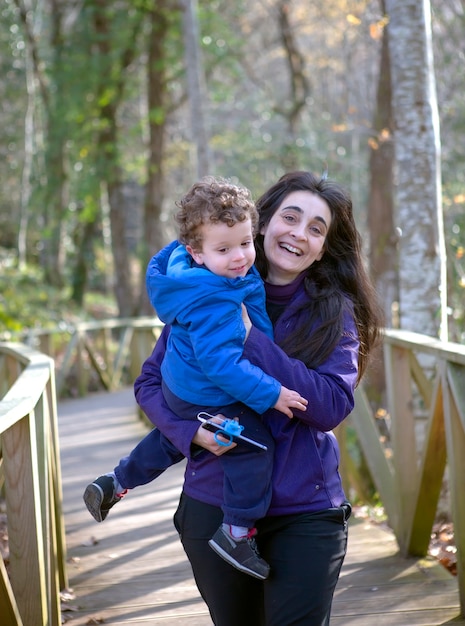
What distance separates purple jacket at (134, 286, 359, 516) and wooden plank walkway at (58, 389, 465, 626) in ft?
5.13

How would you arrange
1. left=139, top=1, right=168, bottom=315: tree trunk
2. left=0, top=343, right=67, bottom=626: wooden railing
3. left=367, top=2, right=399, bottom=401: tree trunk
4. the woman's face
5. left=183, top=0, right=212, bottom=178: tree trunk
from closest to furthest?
the woman's face
left=0, top=343, right=67, bottom=626: wooden railing
left=367, top=2, right=399, bottom=401: tree trunk
left=183, top=0, right=212, bottom=178: tree trunk
left=139, top=1, right=168, bottom=315: tree trunk

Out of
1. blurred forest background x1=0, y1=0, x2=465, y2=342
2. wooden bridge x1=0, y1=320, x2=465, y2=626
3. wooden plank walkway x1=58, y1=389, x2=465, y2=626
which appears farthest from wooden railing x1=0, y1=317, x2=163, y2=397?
wooden bridge x1=0, y1=320, x2=465, y2=626

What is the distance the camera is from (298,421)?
8.89ft

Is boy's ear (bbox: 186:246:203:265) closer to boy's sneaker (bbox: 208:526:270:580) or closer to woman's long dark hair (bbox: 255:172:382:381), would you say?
woman's long dark hair (bbox: 255:172:382:381)

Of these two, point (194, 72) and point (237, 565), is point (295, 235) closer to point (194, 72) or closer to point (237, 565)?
point (237, 565)

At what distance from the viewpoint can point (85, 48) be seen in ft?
64.2

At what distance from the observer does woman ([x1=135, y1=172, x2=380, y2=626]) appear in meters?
2.62

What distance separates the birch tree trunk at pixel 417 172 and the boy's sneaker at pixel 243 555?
461 cm

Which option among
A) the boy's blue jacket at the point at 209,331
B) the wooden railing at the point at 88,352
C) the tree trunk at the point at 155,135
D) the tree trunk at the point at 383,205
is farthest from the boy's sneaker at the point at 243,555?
the tree trunk at the point at 155,135

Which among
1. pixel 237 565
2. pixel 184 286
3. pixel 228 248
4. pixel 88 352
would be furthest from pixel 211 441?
pixel 88 352

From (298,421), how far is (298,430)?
3 centimetres

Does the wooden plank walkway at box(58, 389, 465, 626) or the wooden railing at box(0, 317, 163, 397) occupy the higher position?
the wooden plank walkway at box(58, 389, 465, 626)

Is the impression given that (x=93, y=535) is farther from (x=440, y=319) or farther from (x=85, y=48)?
(x=85, y=48)

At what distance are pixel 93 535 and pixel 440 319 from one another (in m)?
3.02
